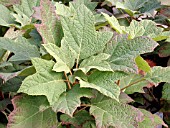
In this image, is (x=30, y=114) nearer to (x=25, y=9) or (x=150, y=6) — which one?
(x=25, y=9)

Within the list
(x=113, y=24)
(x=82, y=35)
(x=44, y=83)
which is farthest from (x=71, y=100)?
(x=113, y=24)

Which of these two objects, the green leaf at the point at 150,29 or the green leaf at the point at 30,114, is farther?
the green leaf at the point at 150,29

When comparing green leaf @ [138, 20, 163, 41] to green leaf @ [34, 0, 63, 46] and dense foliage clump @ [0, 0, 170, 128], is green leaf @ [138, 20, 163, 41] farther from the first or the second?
green leaf @ [34, 0, 63, 46]

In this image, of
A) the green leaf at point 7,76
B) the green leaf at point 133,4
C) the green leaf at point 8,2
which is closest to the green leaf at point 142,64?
the green leaf at point 7,76

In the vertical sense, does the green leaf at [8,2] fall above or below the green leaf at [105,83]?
above

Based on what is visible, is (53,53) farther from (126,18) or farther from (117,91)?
(126,18)

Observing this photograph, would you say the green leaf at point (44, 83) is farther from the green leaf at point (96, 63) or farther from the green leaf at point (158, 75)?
the green leaf at point (158, 75)
